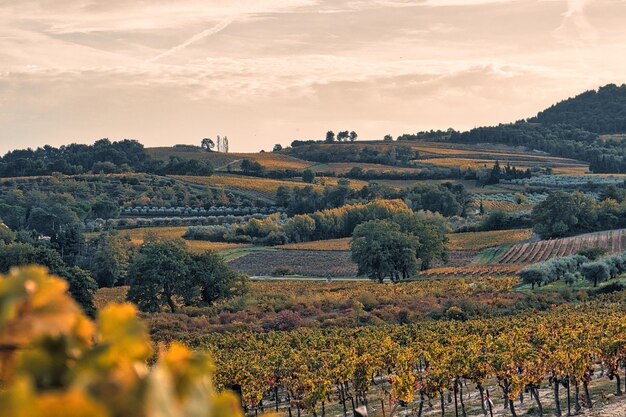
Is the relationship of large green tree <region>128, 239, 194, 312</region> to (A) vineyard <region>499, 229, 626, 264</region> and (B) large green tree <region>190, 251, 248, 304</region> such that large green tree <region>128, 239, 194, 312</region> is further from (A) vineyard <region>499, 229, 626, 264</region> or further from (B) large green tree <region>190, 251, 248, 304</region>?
(A) vineyard <region>499, 229, 626, 264</region>

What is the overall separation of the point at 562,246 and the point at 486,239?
49.1ft

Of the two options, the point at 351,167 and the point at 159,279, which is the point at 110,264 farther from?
the point at 351,167

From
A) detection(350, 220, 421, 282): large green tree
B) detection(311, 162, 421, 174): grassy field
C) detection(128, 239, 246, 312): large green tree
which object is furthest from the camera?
detection(311, 162, 421, 174): grassy field

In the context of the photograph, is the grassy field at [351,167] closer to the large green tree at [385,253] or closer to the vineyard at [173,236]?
the vineyard at [173,236]

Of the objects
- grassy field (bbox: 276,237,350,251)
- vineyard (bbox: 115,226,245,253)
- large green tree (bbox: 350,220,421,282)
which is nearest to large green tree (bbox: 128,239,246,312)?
large green tree (bbox: 350,220,421,282)

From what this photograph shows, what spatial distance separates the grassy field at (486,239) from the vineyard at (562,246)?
4417 millimetres

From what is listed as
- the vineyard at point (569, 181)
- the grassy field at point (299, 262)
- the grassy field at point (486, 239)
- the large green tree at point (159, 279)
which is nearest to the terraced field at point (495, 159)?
the vineyard at point (569, 181)

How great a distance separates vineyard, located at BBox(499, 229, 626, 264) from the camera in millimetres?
87000

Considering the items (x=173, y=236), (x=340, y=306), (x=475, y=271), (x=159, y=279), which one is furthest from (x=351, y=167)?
(x=340, y=306)

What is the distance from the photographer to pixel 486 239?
10462 centimetres

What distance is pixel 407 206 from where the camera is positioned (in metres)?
128

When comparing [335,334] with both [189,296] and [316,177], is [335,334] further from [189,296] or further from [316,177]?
Answer: [316,177]

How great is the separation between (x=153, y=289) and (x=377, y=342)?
33.7 metres

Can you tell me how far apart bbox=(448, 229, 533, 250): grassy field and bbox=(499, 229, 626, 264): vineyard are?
14.5 feet
